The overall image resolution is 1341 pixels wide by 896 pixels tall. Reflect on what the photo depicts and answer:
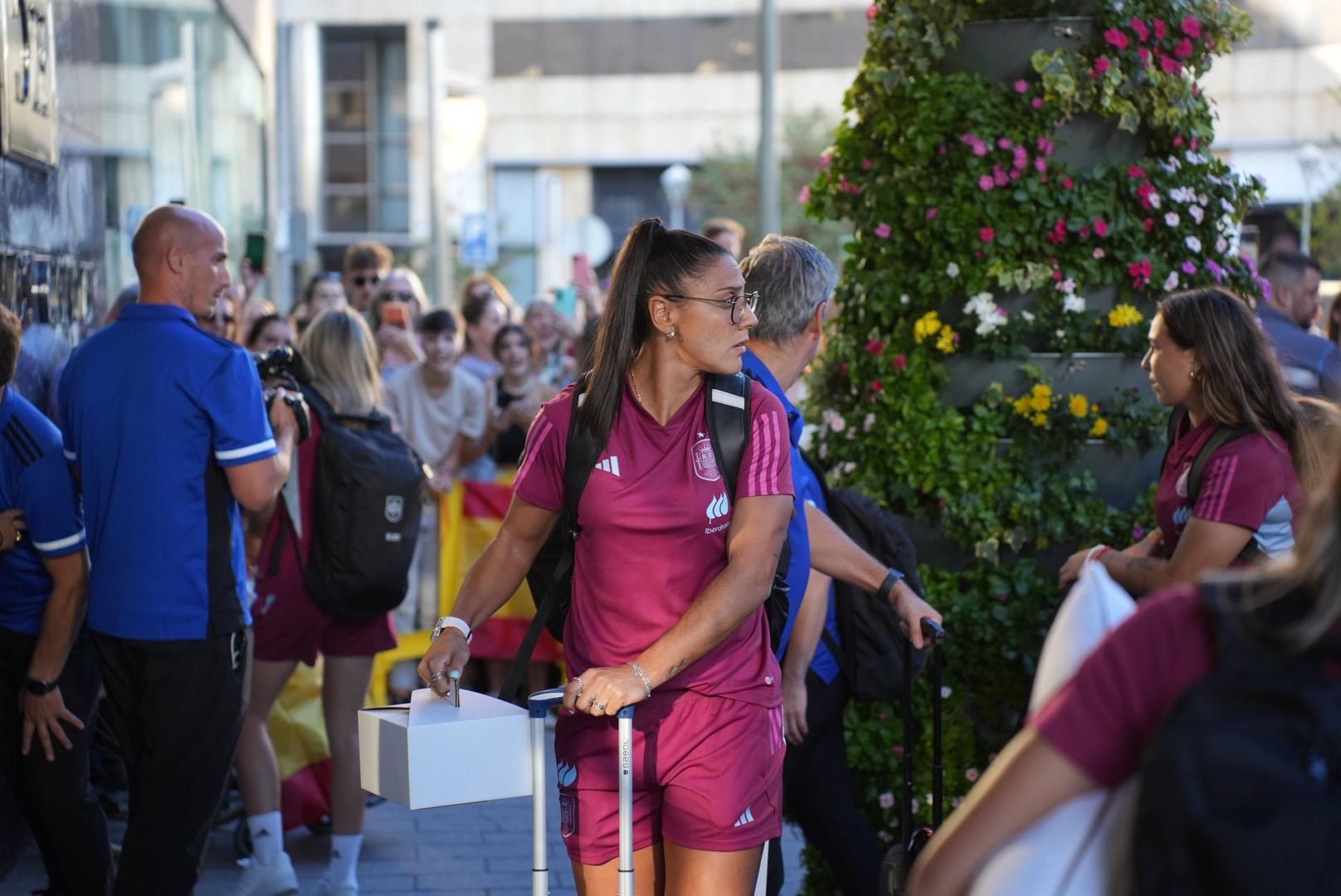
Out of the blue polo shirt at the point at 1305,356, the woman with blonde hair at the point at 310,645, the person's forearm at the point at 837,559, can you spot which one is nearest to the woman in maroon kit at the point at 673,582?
the person's forearm at the point at 837,559

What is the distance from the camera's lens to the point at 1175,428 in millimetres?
4867

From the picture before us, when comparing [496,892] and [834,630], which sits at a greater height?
[834,630]

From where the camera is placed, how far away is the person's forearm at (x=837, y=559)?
4.38m

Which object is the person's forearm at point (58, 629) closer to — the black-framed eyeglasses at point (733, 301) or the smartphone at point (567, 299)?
the black-framed eyeglasses at point (733, 301)

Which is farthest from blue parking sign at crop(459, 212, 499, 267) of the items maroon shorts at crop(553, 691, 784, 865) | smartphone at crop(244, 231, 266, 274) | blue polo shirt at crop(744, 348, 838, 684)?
maroon shorts at crop(553, 691, 784, 865)

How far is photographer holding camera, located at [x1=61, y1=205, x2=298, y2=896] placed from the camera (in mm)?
4531

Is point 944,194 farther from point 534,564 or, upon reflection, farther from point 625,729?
point 625,729

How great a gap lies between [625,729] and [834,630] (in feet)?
6.12

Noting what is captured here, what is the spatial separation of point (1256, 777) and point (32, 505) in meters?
3.76

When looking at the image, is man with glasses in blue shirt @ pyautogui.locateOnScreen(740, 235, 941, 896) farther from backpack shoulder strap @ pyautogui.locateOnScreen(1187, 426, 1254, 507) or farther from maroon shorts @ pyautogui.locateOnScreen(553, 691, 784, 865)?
backpack shoulder strap @ pyautogui.locateOnScreen(1187, 426, 1254, 507)

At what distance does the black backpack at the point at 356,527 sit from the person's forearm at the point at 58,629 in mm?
1479

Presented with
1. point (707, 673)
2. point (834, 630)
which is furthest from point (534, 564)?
point (834, 630)

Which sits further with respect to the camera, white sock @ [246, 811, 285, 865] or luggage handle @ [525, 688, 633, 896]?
white sock @ [246, 811, 285, 865]

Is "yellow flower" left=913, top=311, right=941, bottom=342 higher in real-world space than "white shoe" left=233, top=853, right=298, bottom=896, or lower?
higher
